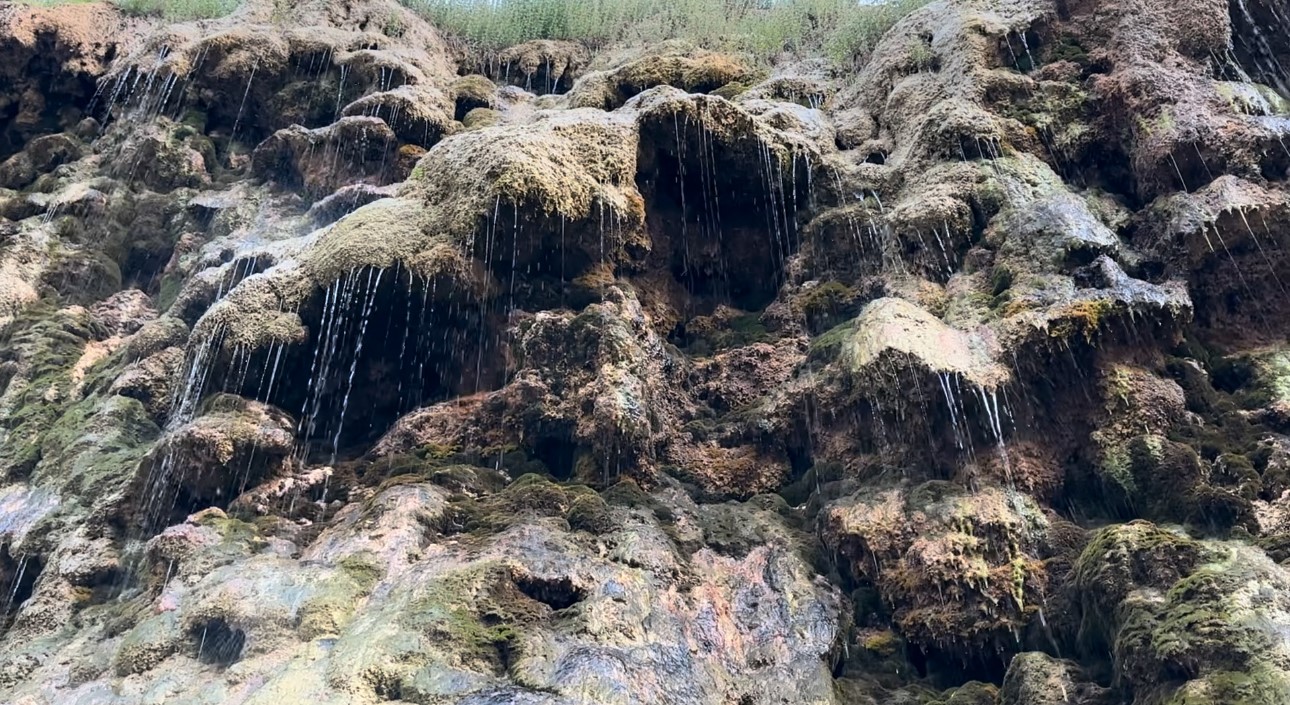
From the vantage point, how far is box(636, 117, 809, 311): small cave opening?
15.4 m

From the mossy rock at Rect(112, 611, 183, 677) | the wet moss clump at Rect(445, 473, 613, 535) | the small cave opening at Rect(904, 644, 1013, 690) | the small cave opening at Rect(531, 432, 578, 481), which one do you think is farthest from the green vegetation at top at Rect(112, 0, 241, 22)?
the small cave opening at Rect(904, 644, 1013, 690)

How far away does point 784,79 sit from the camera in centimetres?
1948

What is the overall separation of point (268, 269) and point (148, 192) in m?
6.86

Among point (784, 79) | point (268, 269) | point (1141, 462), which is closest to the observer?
point (1141, 462)

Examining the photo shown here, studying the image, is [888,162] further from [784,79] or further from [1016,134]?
[784,79]

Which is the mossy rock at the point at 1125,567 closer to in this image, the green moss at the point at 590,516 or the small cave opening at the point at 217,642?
the green moss at the point at 590,516

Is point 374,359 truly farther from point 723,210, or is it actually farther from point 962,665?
point 962,665

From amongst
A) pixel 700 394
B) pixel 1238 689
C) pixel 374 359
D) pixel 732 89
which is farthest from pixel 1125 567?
pixel 732 89

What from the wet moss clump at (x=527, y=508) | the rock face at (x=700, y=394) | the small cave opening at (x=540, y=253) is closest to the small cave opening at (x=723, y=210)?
the rock face at (x=700, y=394)

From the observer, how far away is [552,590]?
962 centimetres

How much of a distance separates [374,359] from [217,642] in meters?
5.15

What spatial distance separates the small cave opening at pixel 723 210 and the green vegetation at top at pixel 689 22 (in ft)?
21.7

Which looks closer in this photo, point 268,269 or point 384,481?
point 384,481

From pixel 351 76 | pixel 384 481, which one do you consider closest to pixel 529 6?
pixel 351 76
